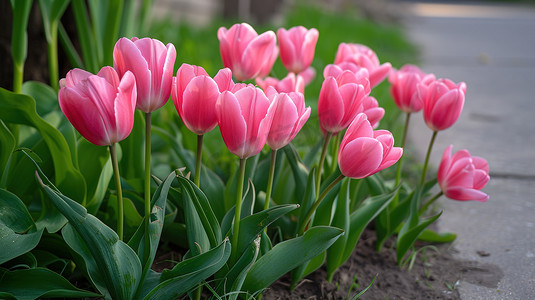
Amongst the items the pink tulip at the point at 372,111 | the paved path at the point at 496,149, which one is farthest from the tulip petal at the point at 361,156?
the paved path at the point at 496,149

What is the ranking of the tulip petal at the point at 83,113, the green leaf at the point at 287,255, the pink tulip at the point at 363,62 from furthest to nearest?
the pink tulip at the point at 363,62
the green leaf at the point at 287,255
the tulip petal at the point at 83,113

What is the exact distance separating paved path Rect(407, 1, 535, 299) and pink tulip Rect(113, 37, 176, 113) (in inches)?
33.8

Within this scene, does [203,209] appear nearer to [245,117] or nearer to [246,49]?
[245,117]

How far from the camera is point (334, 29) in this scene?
18.5 feet

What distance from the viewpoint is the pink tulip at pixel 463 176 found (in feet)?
3.97

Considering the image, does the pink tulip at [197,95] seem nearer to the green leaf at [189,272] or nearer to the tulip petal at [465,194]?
the green leaf at [189,272]

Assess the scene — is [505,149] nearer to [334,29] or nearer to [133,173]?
[133,173]

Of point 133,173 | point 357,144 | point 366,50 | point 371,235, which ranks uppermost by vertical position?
point 366,50

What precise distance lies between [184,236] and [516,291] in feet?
2.59

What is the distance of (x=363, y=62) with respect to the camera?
51.9 inches

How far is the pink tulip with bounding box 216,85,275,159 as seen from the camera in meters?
0.88

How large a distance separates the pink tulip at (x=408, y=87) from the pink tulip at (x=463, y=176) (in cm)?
15

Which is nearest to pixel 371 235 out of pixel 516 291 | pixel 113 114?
pixel 516 291

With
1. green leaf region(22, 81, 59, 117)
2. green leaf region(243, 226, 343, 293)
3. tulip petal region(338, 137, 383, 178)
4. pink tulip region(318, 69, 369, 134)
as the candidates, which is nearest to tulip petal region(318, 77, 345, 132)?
pink tulip region(318, 69, 369, 134)
